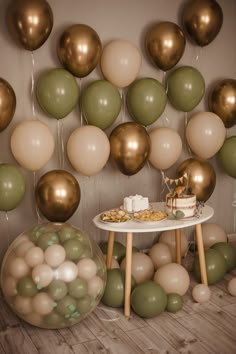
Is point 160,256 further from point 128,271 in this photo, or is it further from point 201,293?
point 128,271

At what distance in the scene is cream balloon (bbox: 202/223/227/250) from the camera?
3.39 meters

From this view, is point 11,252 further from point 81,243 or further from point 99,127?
point 99,127

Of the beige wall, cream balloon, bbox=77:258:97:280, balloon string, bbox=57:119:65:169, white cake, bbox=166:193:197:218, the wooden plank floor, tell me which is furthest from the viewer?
balloon string, bbox=57:119:65:169

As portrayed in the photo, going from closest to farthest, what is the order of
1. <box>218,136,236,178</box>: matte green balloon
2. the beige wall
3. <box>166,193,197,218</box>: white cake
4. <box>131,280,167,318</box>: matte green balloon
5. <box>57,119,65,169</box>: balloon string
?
<box>131,280,167,318</box>: matte green balloon
<box>166,193,197,218</box>: white cake
the beige wall
<box>57,119,65,169</box>: balloon string
<box>218,136,236,178</box>: matte green balloon

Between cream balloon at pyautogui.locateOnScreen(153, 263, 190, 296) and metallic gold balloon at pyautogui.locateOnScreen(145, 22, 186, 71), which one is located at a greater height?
metallic gold balloon at pyautogui.locateOnScreen(145, 22, 186, 71)

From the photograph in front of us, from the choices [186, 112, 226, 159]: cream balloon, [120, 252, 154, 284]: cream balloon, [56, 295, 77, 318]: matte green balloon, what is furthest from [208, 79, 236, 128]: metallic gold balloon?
[56, 295, 77, 318]: matte green balloon

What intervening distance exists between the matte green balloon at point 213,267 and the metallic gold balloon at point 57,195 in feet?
2.96

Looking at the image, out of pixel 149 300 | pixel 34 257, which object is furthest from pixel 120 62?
pixel 149 300

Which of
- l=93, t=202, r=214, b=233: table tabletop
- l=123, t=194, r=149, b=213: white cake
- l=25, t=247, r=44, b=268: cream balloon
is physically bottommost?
l=25, t=247, r=44, b=268: cream balloon

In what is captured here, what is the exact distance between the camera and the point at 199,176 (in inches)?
128

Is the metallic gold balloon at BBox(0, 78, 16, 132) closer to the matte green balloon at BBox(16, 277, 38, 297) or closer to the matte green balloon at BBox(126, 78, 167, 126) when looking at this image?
the matte green balloon at BBox(126, 78, 167, 126)

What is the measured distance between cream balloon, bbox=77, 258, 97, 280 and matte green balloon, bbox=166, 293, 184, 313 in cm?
50

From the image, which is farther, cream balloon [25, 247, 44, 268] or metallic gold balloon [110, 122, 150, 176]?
metallic gold balloon [110, 122, 150, 176]

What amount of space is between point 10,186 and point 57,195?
0.95 feet
